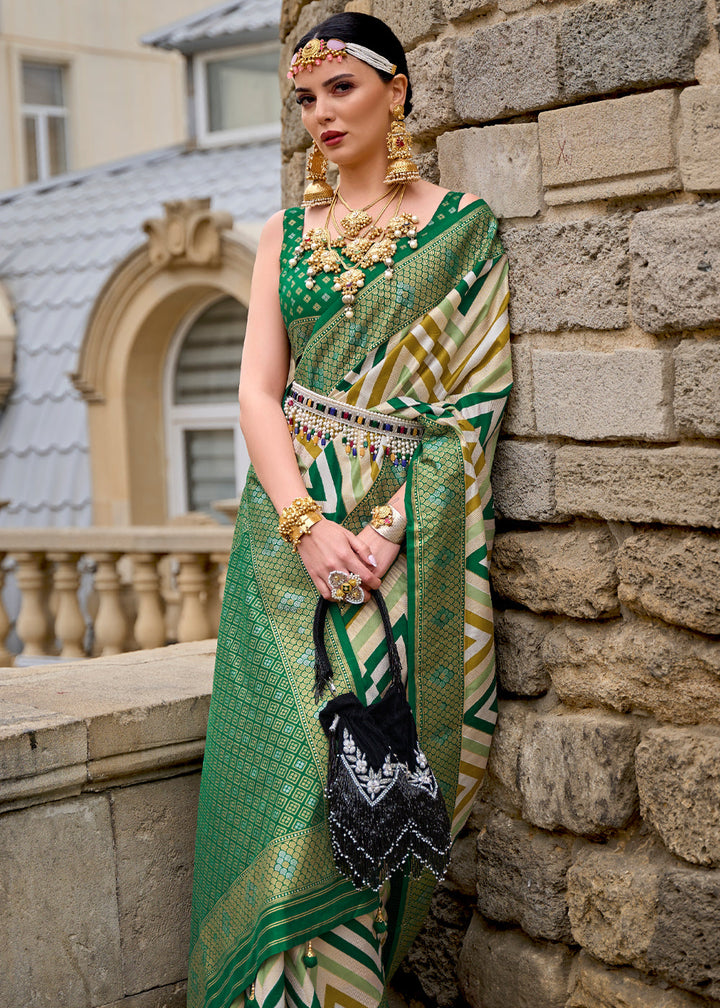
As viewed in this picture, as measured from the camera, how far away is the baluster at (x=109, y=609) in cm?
588

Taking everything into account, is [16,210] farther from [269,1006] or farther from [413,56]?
[269,1006]

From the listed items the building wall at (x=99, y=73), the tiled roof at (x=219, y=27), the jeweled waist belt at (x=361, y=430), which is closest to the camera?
the jeweled waist belt at (x=361, y=430)

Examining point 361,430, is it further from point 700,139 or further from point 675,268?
point 700,139

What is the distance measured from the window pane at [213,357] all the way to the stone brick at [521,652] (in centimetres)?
636

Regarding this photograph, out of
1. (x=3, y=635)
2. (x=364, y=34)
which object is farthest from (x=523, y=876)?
(x=3, y=635)

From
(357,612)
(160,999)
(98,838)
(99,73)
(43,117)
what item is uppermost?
(99,73)

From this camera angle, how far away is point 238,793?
2.32 meters

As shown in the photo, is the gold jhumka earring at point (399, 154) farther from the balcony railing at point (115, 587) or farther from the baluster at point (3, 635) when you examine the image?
the baluster at point (3, 635)

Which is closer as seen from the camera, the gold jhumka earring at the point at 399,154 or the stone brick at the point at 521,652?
the gold jhumka earring at the point at 399,154

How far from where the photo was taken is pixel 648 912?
226cm

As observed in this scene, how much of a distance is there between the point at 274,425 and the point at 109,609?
3708mm

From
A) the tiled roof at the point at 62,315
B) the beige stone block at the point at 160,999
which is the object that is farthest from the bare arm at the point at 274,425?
the tiled roof at the point at 62,315

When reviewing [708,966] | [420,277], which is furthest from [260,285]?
[708,966]

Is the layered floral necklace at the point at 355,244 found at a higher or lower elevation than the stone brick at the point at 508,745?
higher
